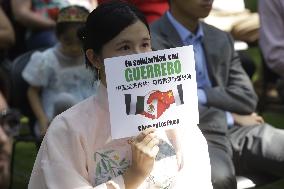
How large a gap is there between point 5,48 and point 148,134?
276 centimetres

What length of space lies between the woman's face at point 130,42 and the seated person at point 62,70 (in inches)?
79.5

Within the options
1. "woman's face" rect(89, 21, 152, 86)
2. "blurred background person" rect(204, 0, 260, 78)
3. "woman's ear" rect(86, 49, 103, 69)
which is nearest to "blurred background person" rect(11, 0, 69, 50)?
"blurred background person" rect(204, 0, 260, 78)

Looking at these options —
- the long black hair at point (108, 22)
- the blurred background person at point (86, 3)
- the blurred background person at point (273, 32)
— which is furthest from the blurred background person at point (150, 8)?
the long black hair at point (108, 22)

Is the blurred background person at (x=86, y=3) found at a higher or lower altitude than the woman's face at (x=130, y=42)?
higher

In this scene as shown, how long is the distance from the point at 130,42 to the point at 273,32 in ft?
8.16

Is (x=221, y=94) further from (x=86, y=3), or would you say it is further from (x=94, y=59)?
(x=86, y=3)

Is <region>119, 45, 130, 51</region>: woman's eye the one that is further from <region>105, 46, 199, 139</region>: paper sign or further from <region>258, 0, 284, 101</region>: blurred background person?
<region>258, 0, 284, 101</region>: blurred background person

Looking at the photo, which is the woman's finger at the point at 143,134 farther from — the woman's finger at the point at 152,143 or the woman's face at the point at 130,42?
the woman's face at the point at 130,42

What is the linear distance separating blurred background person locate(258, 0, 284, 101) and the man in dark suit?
2.34ft

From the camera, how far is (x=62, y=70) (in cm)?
488

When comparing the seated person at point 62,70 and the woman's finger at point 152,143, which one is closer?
the woman's finger at point 152,143

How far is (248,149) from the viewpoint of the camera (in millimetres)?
4113

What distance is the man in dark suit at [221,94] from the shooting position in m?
4.05

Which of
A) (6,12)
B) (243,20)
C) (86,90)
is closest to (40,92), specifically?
(86,90)
